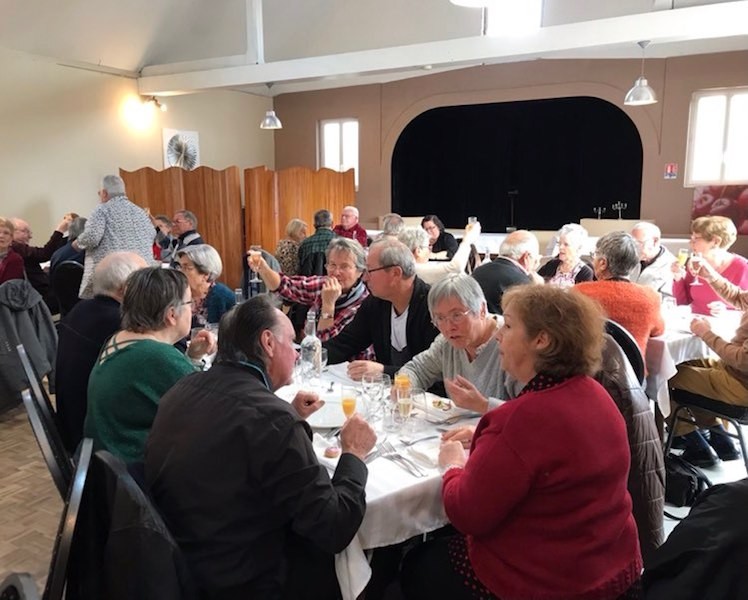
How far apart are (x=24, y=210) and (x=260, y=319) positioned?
7372 mm

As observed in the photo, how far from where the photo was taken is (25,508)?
3166 mm

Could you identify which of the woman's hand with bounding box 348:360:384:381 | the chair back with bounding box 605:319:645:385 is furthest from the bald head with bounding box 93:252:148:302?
the chair back with bounding box 605:319:645:385

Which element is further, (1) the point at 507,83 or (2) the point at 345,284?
(1) the point at 507,83

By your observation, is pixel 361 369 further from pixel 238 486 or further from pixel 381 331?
pixel 238 486

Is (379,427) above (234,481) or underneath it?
underneath

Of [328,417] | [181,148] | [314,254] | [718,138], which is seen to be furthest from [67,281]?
[718,138]

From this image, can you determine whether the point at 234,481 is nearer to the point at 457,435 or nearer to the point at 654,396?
the point at 457,435

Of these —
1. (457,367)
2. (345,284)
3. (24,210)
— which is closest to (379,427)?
(457,367)

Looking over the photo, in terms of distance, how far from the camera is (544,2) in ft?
20.8

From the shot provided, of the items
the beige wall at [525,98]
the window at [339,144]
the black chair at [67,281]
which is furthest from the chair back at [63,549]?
the window at [339,144]

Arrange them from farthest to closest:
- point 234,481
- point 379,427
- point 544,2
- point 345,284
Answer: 1. point 544,2
2. point 345,284
3. point 379,427
4. point 234,481

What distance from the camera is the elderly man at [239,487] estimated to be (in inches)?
54.5

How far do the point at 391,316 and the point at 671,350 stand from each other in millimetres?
1566

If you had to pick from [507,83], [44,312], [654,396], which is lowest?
[654,396]
